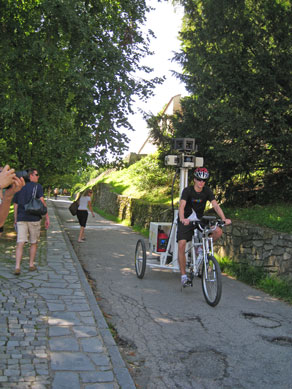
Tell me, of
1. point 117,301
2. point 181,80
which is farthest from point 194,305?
point 181,80

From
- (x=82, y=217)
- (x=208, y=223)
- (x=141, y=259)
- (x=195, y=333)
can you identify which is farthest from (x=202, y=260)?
(x=82, y=217)

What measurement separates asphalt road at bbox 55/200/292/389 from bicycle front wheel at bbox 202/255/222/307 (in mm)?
139

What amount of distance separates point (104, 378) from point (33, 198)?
4.10 metres

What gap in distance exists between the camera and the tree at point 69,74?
30.9 ft

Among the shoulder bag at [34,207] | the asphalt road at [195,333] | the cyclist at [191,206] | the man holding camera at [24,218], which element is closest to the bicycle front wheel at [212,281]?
the asphalt road at [195,333]

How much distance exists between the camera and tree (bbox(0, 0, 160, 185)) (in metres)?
9.42

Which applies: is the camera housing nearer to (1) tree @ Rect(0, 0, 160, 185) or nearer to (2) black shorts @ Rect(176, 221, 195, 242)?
(2) black shorts @ Rect(176, 221, 195, 242)

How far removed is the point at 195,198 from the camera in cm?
635

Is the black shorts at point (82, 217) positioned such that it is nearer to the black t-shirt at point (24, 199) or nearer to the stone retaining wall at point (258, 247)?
the stone retaining wall at point (258, 247)

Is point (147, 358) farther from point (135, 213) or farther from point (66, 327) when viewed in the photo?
point (135, 213)

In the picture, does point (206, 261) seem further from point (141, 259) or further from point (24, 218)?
point (24, 218)

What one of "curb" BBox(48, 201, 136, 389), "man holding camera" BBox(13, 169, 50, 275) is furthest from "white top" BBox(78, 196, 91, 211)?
"curb" BBox(48, 201, 136, 389)

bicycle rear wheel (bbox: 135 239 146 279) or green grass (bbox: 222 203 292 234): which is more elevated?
green grass (bbox: 222 203 292 234)

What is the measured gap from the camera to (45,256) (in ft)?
28.8
